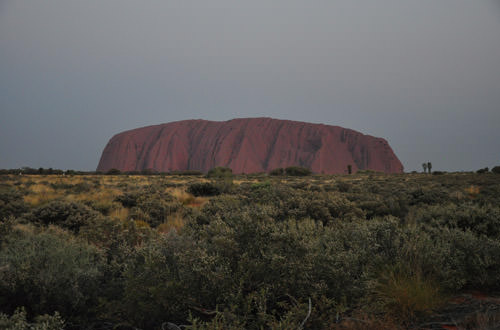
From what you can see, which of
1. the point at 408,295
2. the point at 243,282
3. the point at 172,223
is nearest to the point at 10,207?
the point at 172,223

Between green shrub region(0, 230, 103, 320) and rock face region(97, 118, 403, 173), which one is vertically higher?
rock face region(97, 118, 403, 173)

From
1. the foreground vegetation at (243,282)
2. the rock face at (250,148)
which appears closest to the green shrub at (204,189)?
the foreground vegetation at (243,282)

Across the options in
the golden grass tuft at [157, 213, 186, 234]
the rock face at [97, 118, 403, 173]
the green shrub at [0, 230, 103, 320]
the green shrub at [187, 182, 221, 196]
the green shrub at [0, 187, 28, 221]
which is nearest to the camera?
the green shrub at [0, 230, 103, 320]

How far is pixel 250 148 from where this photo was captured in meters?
79.3

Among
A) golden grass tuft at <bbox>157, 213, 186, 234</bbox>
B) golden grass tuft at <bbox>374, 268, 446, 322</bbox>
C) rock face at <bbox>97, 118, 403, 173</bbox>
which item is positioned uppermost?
rock face at <bbox>97, 118, 403, 173</bbox>

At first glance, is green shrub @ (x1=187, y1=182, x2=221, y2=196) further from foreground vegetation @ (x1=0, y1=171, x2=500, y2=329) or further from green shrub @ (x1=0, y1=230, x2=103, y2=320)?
green shrub @ (x1=0, y1=230, x2=103, y2=320)

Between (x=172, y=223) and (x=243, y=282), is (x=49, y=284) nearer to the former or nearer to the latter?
(x=243, y=282)

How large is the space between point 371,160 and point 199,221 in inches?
3226

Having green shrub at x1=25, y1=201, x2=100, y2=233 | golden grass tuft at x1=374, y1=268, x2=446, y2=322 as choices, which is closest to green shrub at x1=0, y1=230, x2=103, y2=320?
golden grass tuft at x1=374, y1=268, x2=446, y2=322

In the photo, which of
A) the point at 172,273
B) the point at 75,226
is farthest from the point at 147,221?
the point at 172,273

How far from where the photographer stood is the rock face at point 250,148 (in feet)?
254

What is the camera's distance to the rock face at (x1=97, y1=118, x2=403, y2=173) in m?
77.3

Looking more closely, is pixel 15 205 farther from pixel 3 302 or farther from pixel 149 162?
pixel 149 162

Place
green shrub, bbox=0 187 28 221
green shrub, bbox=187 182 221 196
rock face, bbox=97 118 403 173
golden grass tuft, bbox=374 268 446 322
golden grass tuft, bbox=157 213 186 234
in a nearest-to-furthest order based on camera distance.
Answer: golden grass tuft, bbox=374 268 446 322, golden grass tuft, bbox=157 213 186 234, green shrub, bbox=0 187 28 221, green shrub, bbox=187 182 221 196, rock face, bbox=97 118 403 173
